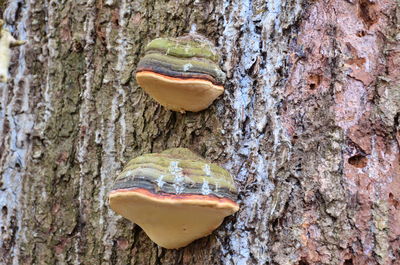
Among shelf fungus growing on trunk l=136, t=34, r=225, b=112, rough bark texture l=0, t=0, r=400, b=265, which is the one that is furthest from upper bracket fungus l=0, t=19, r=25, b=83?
rough bark texture l=0, t=0, r=400, b=265

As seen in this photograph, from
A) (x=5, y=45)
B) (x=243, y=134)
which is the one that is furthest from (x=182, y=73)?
(x=5, y=45)

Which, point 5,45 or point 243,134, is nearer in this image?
point 5,45

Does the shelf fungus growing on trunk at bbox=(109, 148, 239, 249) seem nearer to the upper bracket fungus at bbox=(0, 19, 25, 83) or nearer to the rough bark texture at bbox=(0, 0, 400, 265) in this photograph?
the rough bark texture at bbox=(0, 0, 400, 265)

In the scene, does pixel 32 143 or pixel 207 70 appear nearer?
pixel 207 70

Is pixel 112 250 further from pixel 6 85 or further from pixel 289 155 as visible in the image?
pixel 6 85

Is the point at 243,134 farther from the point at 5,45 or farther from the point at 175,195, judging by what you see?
the point at 5,45

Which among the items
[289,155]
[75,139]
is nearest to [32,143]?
[75,139]

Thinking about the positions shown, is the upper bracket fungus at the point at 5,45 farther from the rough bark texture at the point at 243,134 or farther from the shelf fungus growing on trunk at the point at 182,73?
the rough bark texture at the point at 243,134
